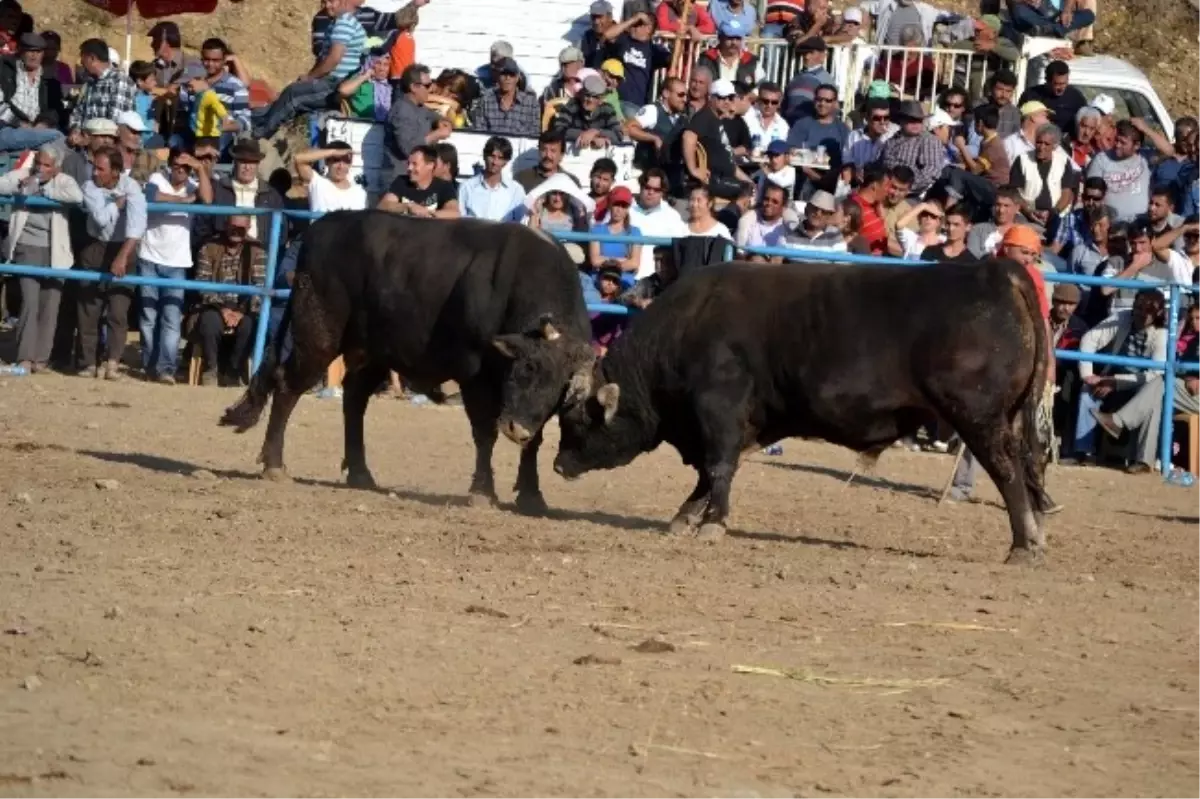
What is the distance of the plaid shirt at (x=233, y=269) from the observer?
17656mm

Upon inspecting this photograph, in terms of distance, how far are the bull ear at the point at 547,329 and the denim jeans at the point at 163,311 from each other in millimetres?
6370

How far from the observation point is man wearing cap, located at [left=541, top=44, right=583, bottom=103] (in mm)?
20000

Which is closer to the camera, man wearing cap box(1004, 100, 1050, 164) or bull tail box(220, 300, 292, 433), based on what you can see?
bull tail box(220, 300, 292, 433)

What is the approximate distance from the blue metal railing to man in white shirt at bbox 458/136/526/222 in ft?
2.97

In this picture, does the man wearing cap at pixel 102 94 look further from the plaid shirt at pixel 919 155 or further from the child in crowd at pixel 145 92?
the plaid shirt at pixel 919 155

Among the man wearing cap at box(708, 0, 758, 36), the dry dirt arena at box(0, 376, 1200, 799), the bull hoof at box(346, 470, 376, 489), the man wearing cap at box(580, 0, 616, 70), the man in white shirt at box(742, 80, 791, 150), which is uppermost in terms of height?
the man wearing cap at box(708, 0, 758, 36)

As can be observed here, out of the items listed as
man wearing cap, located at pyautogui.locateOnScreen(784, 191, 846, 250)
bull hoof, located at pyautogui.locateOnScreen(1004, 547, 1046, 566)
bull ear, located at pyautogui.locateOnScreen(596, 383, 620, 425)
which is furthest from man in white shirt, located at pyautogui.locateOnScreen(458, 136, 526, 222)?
bull hoof, located at pyautogui.locateOnScreen(1004, 547, 1046, 566)

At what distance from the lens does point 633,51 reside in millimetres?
20438

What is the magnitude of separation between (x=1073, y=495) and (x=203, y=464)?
5557mm

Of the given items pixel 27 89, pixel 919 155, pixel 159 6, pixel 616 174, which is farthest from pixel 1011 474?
pixel 159 6

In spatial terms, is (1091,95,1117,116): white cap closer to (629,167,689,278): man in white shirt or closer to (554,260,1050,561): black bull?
(629,167,689,278): man in white shirt

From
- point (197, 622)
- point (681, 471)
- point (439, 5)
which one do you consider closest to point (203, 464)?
point (681, 471)

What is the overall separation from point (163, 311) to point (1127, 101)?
31.4 feet

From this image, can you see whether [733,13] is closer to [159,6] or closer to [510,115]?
[510,115]
